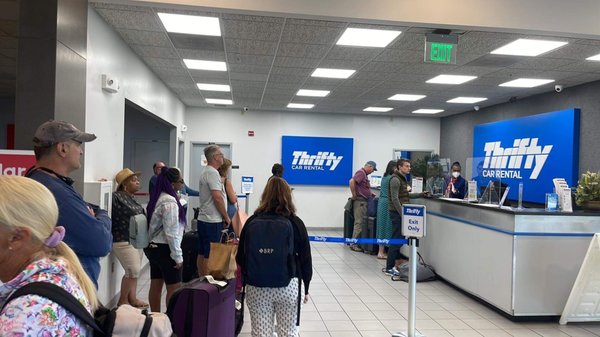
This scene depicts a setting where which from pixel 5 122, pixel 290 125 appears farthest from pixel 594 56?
pixel 5 122

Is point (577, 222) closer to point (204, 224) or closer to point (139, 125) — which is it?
point (204, 224)

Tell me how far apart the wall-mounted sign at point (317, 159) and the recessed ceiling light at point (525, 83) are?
4.64 m

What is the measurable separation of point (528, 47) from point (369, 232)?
411 centimetres

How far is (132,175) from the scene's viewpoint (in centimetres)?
426

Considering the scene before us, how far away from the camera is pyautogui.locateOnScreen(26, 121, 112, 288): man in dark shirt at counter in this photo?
1742 mm

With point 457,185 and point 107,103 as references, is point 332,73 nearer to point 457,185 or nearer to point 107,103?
point 457,185

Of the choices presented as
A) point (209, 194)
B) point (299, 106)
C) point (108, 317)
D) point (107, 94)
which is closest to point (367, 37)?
point (209, 194)

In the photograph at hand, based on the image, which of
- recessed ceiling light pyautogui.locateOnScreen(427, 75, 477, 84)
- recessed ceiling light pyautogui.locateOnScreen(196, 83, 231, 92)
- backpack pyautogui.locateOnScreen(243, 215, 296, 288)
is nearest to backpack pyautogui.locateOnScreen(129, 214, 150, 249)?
backpack pyautogui.locateOnScreen(243, 215, 296, 288)

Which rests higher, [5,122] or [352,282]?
[5,122]

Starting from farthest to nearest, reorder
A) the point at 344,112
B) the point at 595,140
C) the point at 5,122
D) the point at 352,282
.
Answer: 1. the point at 344,112
2. the point at 5,122
3. the point at 595,140
4. the point at 352,282

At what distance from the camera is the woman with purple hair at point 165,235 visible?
358 centimetres

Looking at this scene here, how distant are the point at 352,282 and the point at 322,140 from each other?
573 cm

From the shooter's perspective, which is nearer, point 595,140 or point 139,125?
point 595,140

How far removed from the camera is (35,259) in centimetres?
108
